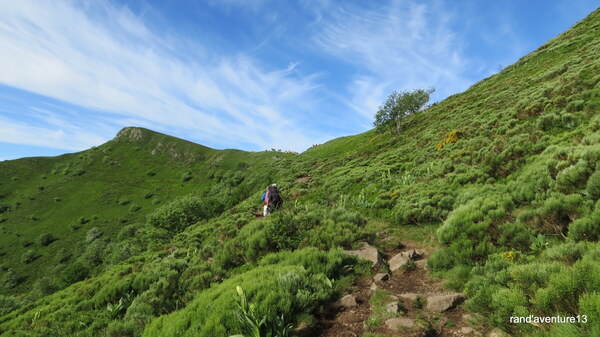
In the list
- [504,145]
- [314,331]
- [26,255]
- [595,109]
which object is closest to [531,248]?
[314,331]

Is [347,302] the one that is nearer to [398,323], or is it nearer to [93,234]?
[398,323]

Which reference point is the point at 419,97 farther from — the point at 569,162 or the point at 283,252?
the point at 283,252

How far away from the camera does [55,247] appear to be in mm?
66500

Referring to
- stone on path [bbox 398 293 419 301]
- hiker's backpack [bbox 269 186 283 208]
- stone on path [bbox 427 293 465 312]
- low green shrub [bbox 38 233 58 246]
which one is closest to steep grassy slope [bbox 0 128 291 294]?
low green shrub [bbox 38 233 58 246]

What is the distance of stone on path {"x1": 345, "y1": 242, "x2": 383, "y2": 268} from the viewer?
8000 millimetres

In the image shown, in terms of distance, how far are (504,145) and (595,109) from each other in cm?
400

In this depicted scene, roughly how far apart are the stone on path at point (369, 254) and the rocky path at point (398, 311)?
584 mm

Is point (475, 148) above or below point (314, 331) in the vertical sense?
above

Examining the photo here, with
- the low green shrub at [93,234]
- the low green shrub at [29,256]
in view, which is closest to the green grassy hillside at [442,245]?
the low green shrub at [93,234]

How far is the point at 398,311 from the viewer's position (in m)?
5.39

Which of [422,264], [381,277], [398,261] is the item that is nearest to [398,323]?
[381,277]

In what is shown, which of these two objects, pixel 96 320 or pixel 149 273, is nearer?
pixel 96 320

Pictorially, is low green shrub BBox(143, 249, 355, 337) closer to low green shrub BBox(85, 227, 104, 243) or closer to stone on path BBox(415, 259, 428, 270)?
stone on path BBox(415, 259, 428, 270)

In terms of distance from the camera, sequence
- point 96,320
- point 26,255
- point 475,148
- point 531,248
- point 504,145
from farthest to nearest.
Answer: point 26,255, point 475,148, point 504,145, point 96,320, point 531,248
